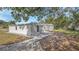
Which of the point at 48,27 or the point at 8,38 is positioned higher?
the point at 48,27

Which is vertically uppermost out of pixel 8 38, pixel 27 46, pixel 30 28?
pixel 30 28

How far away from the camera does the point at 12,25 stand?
12.0 feet

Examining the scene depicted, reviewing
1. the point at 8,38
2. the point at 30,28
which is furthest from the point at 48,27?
the point at 8,38

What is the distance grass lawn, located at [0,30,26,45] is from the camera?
143 inches

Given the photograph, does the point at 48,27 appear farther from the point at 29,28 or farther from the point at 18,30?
the point at 18,30

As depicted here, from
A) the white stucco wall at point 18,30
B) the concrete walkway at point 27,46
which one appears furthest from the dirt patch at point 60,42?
the white stucco wall at point 18,30

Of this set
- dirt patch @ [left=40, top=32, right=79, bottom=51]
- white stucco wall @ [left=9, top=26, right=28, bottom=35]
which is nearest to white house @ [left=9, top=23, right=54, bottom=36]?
white stucco wall @ [left=9, top=26, right=28, bottom=35]

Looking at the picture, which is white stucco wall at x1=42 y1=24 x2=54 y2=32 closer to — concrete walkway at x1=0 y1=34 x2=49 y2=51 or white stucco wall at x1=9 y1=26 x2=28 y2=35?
concrete walkway at x1=0 y1=34 x2=49 y2=51

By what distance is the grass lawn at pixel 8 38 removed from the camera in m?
3.64

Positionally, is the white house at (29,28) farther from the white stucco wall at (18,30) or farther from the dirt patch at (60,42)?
the dirt patch at (60,42)

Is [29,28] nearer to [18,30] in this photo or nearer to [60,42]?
[18,30]

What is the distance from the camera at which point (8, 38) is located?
3.65 metres
